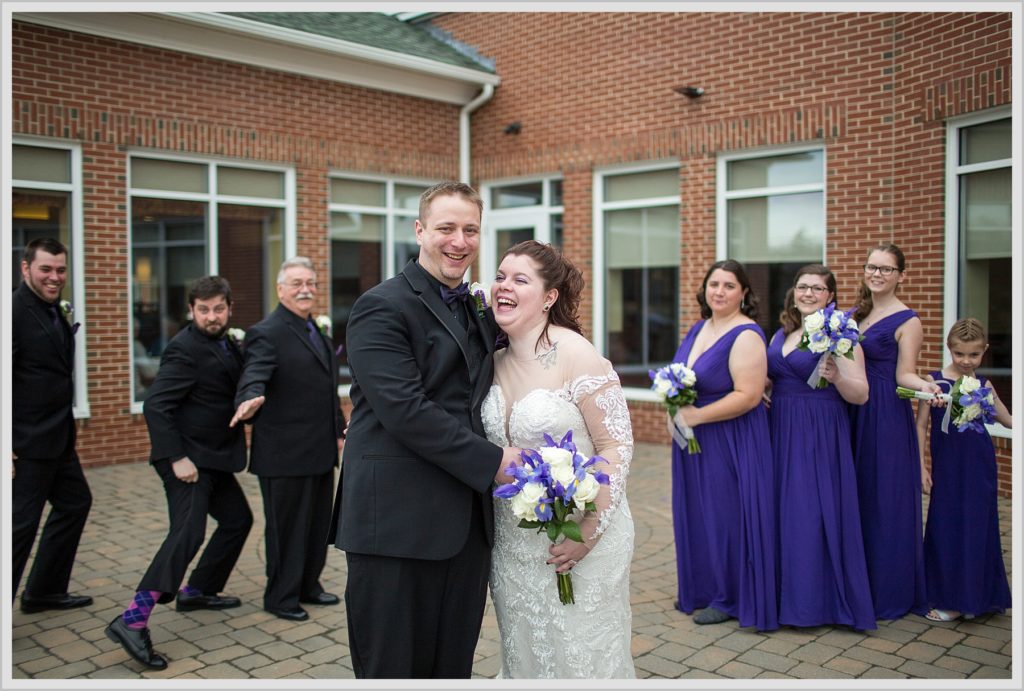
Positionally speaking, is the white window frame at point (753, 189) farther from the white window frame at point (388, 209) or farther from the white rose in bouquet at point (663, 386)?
the white rose in bouquet at point (663, 386)

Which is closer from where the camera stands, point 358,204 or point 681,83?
point 681,83

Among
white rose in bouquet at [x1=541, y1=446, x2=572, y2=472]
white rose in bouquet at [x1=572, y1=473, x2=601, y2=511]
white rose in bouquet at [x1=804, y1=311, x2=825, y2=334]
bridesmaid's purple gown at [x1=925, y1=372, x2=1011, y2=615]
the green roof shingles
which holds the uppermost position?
the green roof shingles

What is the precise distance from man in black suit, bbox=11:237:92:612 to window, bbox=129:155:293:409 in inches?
182

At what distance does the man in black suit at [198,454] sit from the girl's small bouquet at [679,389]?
2412mm

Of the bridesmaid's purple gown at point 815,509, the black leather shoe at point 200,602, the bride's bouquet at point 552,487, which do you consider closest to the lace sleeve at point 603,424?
the bride's bouquet at point 552,487

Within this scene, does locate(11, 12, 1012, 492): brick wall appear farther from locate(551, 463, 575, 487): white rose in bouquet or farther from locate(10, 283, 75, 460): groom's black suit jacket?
locate(551, 463, 575, 487): white rose in bouquet

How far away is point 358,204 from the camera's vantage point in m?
11.7

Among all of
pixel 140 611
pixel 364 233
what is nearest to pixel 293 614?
pixel 140 611

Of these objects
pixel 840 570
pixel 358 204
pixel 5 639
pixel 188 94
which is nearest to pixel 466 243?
pixel 5 639

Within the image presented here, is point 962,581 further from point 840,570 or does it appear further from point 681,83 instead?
point 681,83

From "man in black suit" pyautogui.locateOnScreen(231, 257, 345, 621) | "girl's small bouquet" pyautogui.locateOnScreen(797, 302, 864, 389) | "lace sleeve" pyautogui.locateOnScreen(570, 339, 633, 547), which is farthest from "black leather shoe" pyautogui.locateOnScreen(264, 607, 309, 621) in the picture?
"girl's small bouquet" pyautogui.locateOnScreen(797, 302, 864, 389)

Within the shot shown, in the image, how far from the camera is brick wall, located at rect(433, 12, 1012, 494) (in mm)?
8234

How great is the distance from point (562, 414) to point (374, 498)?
698mm

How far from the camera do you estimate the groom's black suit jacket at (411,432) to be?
9.41 ft
